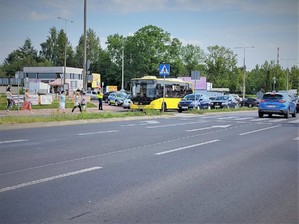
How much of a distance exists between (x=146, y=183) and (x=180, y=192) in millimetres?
781

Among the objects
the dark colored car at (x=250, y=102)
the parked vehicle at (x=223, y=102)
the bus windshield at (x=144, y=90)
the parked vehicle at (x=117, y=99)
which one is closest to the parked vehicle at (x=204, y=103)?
the parked vehicle at (x=223, y=102)

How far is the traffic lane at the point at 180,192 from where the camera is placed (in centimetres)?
506

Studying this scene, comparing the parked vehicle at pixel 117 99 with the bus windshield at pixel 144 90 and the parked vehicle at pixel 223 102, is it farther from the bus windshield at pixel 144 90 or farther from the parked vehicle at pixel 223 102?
the bus windshield at pixel 144 90

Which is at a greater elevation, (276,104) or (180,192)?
(276,104)

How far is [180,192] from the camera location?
20.5 ft

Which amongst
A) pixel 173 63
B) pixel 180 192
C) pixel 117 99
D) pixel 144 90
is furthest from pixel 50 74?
pixel 180 192

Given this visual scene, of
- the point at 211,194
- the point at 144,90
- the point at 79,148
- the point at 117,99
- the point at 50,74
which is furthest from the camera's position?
the point at 50,74

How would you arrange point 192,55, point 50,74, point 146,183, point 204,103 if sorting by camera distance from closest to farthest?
point 146,183 < point 204,103 < point 50,74 < point 192,55

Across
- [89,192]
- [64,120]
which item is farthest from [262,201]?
[64,120]

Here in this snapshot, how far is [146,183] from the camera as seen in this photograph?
6.80 m

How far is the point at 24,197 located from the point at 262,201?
3537 millimetres

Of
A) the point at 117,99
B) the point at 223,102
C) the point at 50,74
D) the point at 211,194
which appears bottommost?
the point at 211,194

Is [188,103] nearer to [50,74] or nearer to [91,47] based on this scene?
[50,74]

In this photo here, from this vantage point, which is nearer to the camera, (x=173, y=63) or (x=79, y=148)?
(x=79, y=148)
